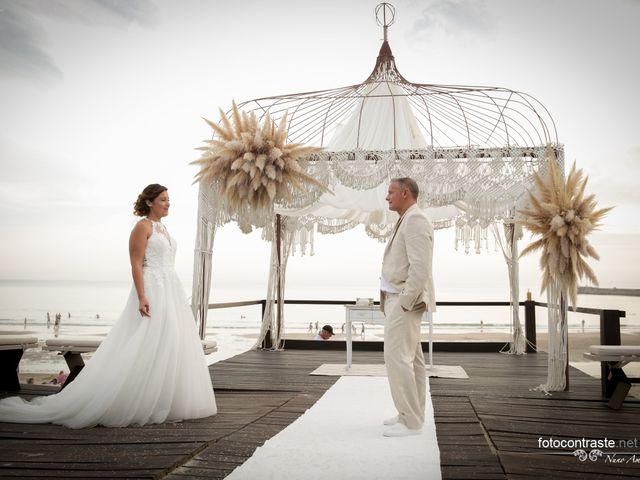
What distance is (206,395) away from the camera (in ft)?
13.3

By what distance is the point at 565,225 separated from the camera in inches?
208

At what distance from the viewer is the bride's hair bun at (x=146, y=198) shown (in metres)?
4.21

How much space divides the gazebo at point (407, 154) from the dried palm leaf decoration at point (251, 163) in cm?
22

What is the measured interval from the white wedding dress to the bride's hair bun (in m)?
0.13

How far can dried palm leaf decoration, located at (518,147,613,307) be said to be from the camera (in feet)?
17.3

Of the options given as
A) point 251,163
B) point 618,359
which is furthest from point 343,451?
point 251,163

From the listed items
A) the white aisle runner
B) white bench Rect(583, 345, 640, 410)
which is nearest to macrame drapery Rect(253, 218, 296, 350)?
the white aisle runner

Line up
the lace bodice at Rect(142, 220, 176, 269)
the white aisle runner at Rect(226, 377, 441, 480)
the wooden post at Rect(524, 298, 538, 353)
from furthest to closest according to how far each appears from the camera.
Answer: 1. the wooden post at Rect(524, 298, 538, 353)
2. the lace bodice at Rect(142, 220, 176, 269)
3. the white aisle runner at Rect(226, 377, 441, 480)

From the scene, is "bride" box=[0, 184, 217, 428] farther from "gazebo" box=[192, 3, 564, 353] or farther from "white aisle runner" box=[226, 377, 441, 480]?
"gazebo" box=[192, 3, 564, 353]

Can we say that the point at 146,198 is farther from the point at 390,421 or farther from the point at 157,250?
the point at 390,421

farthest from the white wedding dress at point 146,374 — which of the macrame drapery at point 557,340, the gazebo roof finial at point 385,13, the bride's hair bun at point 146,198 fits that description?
the gazebo roof finial at point 385,13

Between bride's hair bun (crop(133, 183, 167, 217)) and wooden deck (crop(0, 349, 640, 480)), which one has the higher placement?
bride's hair bun (crop(133, 183, 167, 217))

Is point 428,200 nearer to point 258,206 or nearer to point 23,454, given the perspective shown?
point 258,206

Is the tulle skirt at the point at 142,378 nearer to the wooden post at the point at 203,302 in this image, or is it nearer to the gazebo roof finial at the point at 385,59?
the wooden post at the point at 203,302
